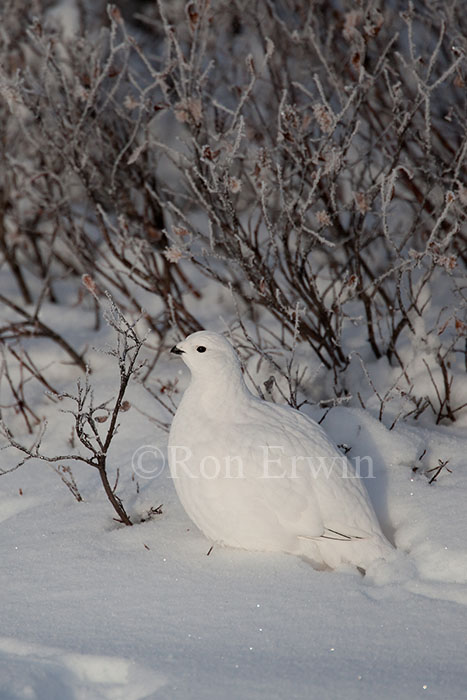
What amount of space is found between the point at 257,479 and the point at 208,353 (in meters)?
0.44

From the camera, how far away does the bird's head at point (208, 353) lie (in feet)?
8.54

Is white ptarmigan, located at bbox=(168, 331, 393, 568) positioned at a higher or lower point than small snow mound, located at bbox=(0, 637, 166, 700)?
higher

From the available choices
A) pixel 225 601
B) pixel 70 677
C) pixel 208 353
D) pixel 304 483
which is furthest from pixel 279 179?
pixel 70 677

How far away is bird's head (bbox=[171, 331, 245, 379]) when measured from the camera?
260cm

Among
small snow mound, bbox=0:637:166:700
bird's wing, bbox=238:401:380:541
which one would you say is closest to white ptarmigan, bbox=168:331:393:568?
bird's wing, bbox=238:401:380:541

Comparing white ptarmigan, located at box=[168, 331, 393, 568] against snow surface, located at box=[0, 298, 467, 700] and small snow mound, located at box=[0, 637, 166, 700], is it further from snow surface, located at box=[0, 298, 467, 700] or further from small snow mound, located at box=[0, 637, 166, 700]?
small snow mound, located at box=[0, 637, 166, 700]

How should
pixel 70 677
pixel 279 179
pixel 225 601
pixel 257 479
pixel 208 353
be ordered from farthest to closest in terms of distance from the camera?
1. pixel 279 179
2. pixel 208 353
3. pixel 257 479
4. pixel 225 601
5. pixel 70 677

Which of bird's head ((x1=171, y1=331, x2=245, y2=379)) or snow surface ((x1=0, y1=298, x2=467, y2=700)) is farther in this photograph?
bird's head ((x1=171, y1=331, x2=245, y2=379))

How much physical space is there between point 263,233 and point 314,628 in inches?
135

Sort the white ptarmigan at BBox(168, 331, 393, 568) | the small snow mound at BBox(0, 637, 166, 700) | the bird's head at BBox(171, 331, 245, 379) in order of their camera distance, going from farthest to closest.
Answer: the bird's head at BBox(171, 331, 245, 379) → the white ptarmigan at BBox(168, 331, 393, 568) → the small snow mound at BBox(0, 637, 166, 700)

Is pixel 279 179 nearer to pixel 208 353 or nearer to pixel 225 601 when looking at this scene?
pixel 208 353

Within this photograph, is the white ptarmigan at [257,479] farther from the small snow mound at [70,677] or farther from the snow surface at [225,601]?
the small snow mound at [70,677]

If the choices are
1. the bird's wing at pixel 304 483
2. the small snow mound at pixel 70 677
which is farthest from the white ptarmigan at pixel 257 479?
the small snow mound at pixel 70 677

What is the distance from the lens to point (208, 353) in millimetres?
2611
